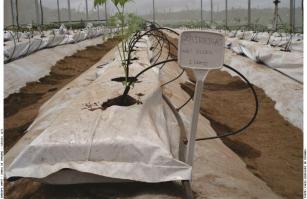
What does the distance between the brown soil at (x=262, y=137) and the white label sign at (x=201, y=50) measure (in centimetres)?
165

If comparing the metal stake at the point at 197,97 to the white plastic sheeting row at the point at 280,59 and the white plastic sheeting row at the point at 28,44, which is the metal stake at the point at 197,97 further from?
the white plastic sheeting row at the point at 28,44

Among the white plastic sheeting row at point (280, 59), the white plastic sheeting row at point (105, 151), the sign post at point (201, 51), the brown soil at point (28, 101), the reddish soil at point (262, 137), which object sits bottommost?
the reddish soil at point (262, 137)

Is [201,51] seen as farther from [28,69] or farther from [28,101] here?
[28,69]

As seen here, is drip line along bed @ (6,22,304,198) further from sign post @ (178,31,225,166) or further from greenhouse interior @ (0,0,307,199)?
sign post @ (178,31,225,166)

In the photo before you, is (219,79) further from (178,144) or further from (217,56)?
(217,56)

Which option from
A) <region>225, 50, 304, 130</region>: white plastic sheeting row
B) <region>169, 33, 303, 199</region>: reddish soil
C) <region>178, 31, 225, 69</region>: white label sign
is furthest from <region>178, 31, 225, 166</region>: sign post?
<region>225, 50, 304, 130</region>: white plastic sheeting row

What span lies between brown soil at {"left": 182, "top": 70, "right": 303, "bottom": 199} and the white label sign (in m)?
1.65

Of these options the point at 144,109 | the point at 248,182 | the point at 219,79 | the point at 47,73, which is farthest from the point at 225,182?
the point at 47,73

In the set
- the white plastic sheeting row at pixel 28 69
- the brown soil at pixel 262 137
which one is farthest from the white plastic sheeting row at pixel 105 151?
the white plastic sheeting row at pixel 28 69

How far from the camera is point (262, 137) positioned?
4.75 metres

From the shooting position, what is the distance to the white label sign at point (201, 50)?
2031 millimetres

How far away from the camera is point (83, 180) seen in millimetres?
2283

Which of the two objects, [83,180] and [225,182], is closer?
[83,180]

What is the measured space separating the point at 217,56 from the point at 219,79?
683cm
